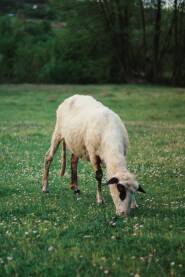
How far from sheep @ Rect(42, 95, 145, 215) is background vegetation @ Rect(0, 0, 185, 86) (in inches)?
2107

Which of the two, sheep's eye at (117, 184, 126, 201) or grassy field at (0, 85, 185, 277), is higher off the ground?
sheep's eye at (117, 184, 126, 201)

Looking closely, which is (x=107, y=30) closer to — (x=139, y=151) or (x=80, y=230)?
(x=139, y=151)

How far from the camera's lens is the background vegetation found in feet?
223

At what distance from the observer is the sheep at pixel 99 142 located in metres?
10.6

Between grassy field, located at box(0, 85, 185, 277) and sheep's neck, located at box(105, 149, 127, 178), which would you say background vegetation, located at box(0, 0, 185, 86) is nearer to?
grassy field, located at box(0, 85, 185, 277)

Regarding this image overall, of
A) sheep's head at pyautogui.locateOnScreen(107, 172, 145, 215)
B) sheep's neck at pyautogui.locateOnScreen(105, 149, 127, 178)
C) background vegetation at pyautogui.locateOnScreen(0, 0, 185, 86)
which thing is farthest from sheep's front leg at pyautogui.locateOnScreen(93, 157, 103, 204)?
background vegetation at pyautogui.locateOnScreen(0, 0, 185, 86)

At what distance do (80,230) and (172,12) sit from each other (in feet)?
205

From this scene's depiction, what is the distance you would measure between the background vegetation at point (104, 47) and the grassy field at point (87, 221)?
44896 mm

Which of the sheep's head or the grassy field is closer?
the grassy field

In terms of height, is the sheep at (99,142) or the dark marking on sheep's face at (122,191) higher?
the sheep at (99,142)

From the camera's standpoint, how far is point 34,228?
9359 mm

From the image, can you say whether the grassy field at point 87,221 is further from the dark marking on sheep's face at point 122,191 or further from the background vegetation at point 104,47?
the background vegetation at point 104,47

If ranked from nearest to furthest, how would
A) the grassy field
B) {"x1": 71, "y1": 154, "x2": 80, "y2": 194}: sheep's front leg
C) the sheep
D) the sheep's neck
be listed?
the grassy field < the sheep < the sheep's neck < {"x1": 71, "y1": 154, "x2": 80, "y2": 194}: sheep's front leg

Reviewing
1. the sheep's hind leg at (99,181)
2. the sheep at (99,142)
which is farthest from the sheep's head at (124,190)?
the sheep's hind leg at (99,181)
